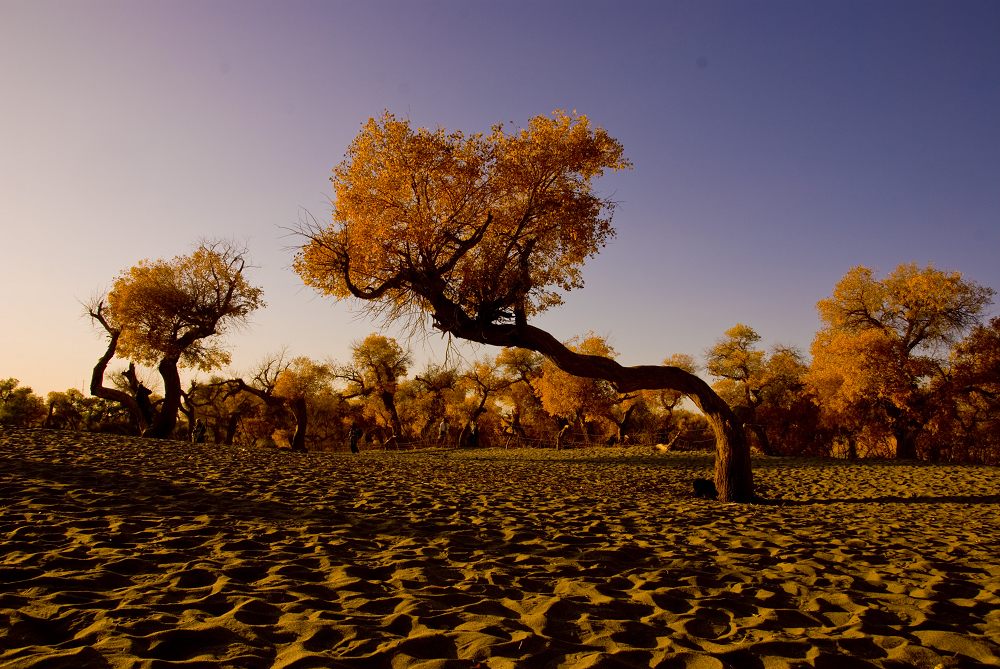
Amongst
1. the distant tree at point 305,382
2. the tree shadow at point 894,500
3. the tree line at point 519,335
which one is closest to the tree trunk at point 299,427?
the tree line at point 519,335

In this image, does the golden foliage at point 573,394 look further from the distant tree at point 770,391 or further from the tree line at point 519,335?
the distant tree at point 770,391

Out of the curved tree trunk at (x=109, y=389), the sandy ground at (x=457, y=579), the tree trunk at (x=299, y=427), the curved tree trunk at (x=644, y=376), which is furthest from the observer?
the tree trunk at (x=299, y=427)

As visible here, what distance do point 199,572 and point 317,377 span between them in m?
41.8

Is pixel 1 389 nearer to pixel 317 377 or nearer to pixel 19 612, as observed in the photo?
pixel 317 377

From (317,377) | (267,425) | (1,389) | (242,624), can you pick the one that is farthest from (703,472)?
(1,389)

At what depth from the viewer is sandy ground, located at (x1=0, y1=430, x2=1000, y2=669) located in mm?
3049

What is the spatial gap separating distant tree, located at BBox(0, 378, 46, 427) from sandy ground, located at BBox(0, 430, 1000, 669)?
162 ft

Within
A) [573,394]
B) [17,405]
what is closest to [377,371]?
[573,394]

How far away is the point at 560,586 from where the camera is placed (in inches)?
177

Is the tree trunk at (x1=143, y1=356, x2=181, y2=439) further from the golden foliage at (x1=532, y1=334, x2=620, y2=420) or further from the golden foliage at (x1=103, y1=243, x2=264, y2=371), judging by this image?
the golden foliage at (x1=532, y1=334, x2=620, y2=420)

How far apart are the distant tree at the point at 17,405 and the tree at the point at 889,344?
5981cm

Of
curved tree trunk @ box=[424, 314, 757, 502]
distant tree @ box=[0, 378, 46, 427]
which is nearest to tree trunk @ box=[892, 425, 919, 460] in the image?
curved tree trunk @ box=[424, 314, 757, 502]

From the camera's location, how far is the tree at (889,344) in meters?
26.2

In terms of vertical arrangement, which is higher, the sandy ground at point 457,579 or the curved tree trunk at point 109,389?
the curved tree trunk at point 109,389
